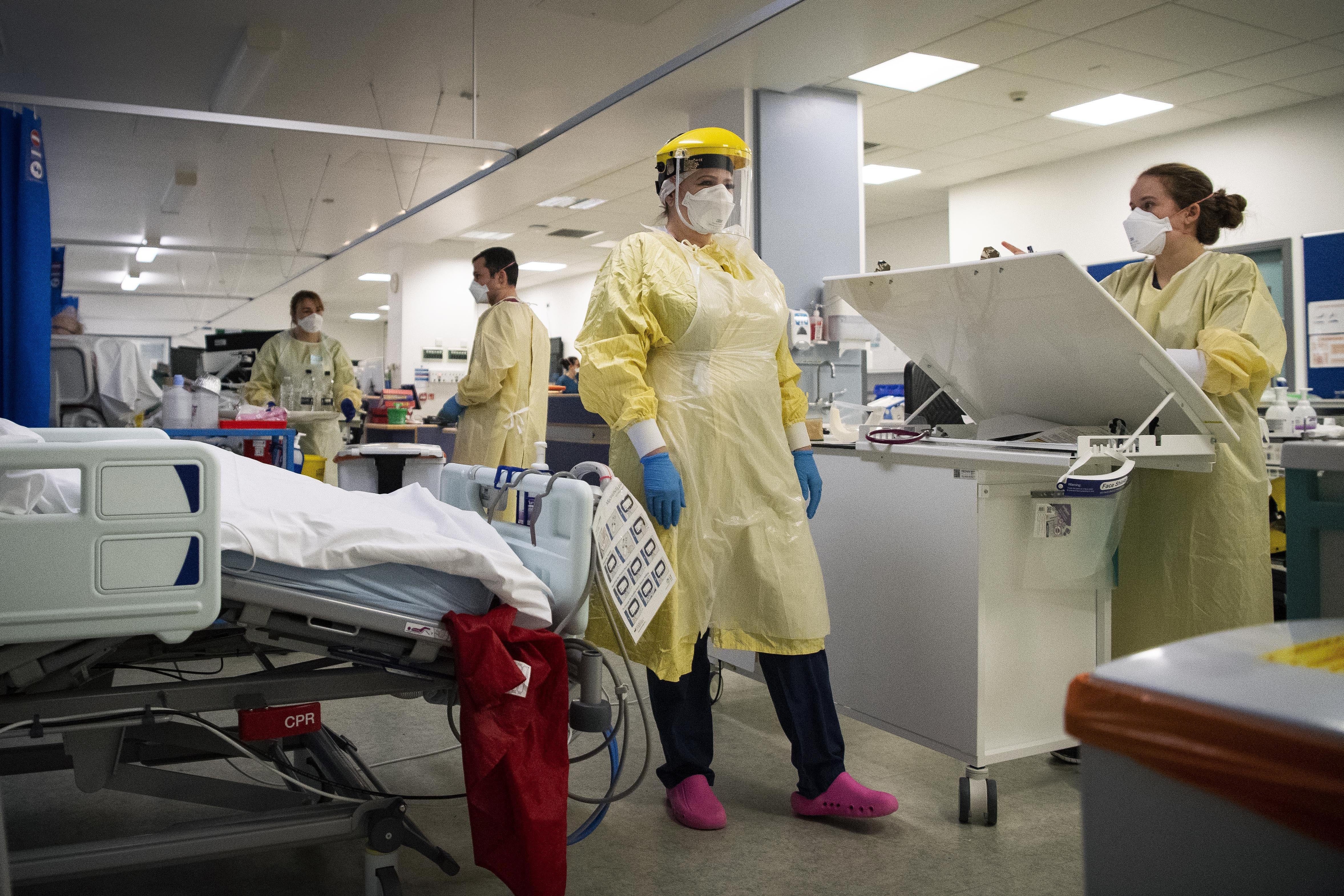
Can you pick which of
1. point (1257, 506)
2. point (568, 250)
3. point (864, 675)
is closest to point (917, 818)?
point (864, 675)

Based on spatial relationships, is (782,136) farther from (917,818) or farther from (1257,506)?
(917,818)

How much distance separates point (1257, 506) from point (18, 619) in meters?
2.38

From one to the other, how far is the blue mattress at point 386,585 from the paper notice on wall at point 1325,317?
6.05 metres

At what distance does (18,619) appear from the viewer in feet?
4.03

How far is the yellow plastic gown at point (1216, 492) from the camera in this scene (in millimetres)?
2135

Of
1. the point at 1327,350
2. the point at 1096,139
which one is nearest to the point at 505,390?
the point at 1096,139

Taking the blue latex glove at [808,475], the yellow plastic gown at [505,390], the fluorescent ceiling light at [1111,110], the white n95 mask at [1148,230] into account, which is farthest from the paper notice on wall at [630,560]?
the fluorescent ceiling light at [1111,110]

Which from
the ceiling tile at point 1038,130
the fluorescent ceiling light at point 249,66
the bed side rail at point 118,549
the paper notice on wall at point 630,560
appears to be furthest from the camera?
the ceiling tile at point 1038,130

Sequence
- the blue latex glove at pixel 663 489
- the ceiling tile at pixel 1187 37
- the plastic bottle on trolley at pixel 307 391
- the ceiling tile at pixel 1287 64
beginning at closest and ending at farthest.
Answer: the blue latex glove at pixel 663 489
the ceiling tile at pixel 1187 37
the ceiling tile at pixel 1287 64
the plastic bottle on trolley at pixel 307 391

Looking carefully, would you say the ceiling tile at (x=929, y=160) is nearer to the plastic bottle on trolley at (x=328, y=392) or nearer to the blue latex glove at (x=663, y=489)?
the plastic bottle on trolley at (x=328, y=392)

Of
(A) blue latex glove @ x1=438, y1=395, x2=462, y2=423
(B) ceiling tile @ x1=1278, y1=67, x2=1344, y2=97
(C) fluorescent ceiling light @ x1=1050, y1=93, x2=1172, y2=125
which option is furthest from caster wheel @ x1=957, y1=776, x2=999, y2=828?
(B) ceiling tile @ x1=1278, y1=67, x2=1344, y2=97

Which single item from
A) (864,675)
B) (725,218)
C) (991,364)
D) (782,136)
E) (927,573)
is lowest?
(864,675)

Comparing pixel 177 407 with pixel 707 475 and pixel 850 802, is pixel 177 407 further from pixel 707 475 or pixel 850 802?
pixel 850 802

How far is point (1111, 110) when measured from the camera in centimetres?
597
